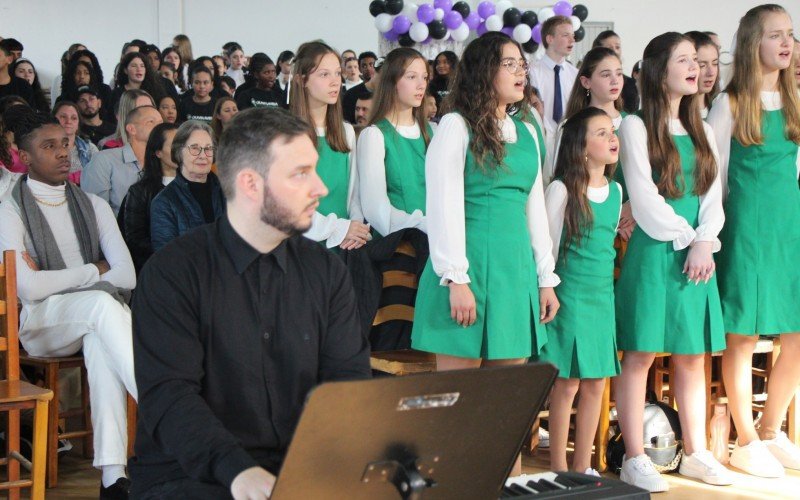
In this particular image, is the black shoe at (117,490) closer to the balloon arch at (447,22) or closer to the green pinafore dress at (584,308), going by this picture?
the green pinafore dress at (584,308)

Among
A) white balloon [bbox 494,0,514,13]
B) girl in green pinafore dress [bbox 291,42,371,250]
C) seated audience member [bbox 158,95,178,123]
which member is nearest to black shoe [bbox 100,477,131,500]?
girl in green pinafore dress [bbox 291,42,371,250]

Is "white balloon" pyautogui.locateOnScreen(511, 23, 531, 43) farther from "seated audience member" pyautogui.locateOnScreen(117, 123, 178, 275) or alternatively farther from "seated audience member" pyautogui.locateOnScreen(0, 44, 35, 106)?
"seated audience member" pyautogui.locateOnScreen(117, 123, 178, 275)

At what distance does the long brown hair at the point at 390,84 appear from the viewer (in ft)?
11.6

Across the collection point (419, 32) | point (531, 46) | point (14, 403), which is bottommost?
point (14, 403)

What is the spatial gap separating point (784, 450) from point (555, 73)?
243 centimetres

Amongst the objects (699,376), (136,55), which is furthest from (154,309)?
(136,55)

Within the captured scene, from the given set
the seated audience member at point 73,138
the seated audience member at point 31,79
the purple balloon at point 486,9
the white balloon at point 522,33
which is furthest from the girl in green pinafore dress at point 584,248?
the purple balloon at point 486,9

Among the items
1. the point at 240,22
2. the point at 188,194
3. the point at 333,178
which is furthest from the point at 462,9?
the point at 333,178

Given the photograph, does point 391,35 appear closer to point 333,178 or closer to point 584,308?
point 333,178

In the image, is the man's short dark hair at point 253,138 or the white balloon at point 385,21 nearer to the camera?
the man's short dark hair at point 253,138

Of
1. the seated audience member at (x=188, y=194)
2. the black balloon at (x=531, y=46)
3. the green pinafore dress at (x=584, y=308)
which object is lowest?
the green pinafore dress at (x=584, y=308)

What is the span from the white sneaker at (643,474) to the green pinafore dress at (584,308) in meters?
0.39

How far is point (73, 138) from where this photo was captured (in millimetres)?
5316

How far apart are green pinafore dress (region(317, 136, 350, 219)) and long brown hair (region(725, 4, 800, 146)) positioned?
1.37m
